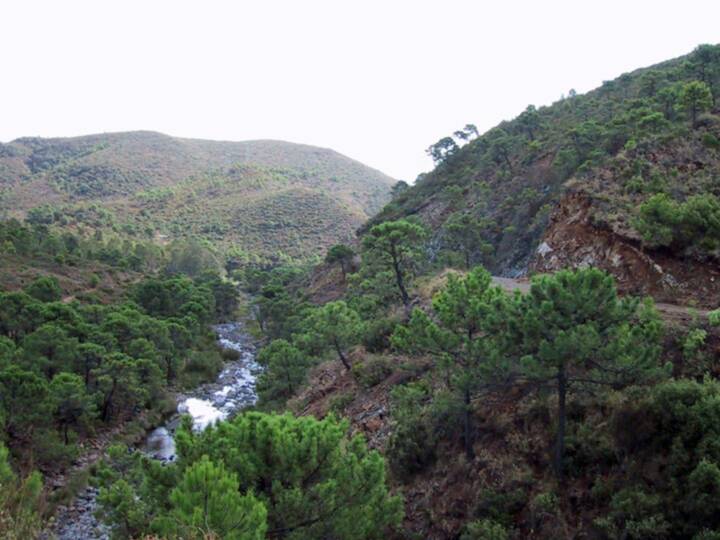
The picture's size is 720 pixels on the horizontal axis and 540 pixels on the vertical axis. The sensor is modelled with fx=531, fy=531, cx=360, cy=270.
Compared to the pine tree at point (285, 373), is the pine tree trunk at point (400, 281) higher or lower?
higher

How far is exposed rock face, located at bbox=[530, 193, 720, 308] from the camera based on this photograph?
16.9 meters

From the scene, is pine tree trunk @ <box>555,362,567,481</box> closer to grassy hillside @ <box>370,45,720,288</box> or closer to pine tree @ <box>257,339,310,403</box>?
grassy hillside @ <box>370,45,720,288</box>

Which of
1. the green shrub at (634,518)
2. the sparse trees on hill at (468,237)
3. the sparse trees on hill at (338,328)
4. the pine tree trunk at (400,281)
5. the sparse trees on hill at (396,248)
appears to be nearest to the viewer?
the green shrub at (634,518)

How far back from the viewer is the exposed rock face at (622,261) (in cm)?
1691

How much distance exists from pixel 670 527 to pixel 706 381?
3.12 m

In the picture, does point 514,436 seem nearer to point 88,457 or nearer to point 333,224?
point 88,457

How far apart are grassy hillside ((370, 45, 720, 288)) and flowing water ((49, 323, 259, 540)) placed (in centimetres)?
1777

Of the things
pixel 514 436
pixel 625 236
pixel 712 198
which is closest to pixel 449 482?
pixel 514 436

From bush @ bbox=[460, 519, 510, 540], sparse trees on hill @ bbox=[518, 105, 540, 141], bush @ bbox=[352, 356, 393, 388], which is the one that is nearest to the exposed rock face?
bush @ bbox=[352, 356, 393, 388]

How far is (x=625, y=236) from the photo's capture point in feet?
63.8

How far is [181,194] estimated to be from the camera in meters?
145

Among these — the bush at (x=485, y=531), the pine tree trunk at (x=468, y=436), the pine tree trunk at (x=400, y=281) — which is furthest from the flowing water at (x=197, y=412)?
the pine tree trunk at (x=400, y=281)

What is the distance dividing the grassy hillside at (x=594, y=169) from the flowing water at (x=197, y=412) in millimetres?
17773

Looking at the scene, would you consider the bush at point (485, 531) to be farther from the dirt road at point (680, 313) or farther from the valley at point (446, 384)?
the dirt road at point (680, 313)
